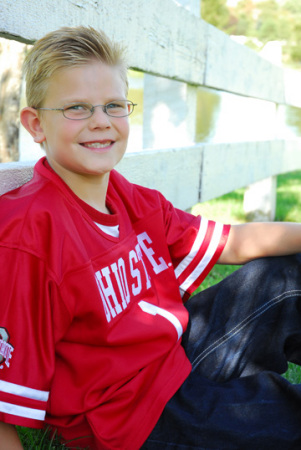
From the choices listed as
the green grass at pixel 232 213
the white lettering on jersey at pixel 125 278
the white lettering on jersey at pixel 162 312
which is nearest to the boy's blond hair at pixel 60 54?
the white lettering on jersey at pixel 125 278

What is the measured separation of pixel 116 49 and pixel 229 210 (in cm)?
411

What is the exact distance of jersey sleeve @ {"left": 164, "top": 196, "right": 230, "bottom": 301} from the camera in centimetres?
187

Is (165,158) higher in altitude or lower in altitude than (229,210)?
higher

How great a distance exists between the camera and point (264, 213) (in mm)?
5375

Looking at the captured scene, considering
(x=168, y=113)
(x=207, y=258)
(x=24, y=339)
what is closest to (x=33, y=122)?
(x=24, y=339)

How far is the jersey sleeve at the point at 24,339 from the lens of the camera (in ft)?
4.09

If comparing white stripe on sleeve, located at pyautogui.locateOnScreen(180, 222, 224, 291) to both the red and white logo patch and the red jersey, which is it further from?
the red and white logo patch

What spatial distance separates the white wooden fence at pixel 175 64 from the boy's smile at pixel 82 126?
19 cm

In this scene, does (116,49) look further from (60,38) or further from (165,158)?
(165,158)

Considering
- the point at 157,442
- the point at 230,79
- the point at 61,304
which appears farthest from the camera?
the point at 230,79

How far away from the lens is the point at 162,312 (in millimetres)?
1647

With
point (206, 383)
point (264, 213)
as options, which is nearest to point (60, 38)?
point (206, 383)

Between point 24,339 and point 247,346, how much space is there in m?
0.77

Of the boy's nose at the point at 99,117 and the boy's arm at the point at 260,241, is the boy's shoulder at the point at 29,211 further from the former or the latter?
the boy's arm at the point at 260,241
